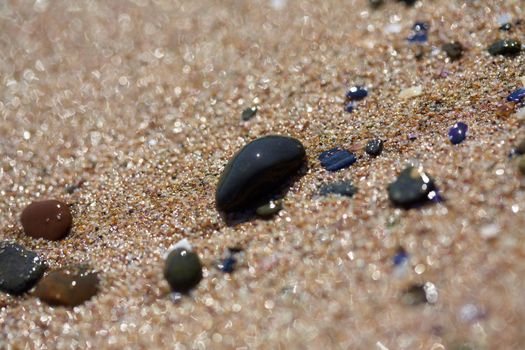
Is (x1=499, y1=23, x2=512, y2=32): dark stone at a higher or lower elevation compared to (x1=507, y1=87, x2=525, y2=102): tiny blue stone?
higher

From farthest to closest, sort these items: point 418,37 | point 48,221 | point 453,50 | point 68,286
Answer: point 418,37 → point 453,50 → point 48,221 → point 68,286

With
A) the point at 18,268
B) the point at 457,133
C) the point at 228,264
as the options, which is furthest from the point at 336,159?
the point at 18,268

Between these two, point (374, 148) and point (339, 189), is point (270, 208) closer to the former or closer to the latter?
point (339, 189)

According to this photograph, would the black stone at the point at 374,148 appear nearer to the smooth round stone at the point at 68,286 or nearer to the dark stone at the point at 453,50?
the dark stone at the point at 453,50

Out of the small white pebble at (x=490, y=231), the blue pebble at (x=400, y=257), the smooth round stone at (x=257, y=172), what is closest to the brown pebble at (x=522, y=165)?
the small white pebble at (x=490, y=231)

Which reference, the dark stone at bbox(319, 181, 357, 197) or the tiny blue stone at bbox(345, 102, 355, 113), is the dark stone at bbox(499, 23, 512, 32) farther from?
the dark stone at bbox(319, 181, 357, 197)

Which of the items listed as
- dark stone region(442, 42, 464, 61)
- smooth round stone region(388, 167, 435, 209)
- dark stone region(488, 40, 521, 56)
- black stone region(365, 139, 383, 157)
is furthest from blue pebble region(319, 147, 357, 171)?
dark stone region(488, 40, 521, 56)
